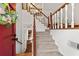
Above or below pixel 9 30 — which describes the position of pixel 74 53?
below

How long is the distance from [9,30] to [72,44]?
1.18 meters

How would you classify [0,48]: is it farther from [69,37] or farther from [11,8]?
[69,37]

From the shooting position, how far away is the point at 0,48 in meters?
3.09

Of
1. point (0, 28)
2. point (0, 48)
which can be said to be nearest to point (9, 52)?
point (0, 48)

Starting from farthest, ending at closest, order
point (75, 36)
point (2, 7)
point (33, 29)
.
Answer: point (33, 29) → point (75, 36) → point (2, 7)

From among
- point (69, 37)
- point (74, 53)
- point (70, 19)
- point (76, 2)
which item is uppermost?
point (76, 2)

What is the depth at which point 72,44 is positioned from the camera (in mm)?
3334

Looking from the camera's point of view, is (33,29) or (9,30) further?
(33,29)

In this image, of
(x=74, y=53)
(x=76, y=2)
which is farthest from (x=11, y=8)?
(x=74, y=53)

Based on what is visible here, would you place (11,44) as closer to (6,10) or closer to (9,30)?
(9,30)

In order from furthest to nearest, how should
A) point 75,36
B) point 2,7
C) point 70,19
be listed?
point 70,19, point 75,36, point 2,7

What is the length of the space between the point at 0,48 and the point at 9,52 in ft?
0.71

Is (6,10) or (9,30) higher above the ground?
(6,10)

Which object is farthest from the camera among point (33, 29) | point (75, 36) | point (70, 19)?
point (70, 19)
